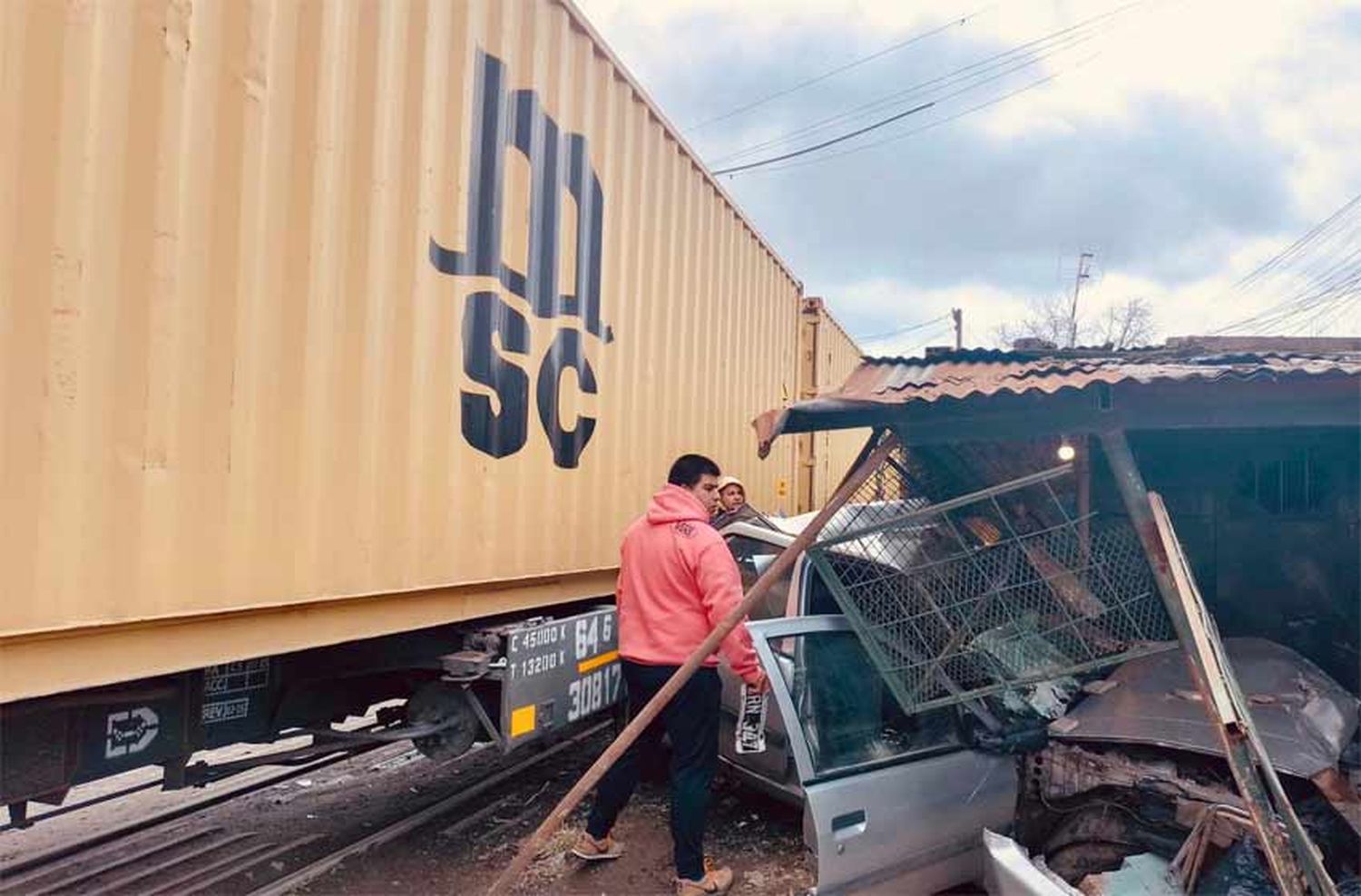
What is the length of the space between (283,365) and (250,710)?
1.39m

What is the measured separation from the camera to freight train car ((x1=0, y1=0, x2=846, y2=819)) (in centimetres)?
223

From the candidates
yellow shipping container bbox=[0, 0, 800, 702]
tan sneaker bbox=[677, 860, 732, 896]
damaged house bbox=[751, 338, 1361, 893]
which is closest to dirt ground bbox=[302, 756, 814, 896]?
tan sneaker bbox=[677, 860, 732, 896]

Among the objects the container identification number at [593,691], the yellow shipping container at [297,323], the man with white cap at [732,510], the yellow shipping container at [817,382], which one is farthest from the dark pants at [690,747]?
the yellow shipping container at [817,382]

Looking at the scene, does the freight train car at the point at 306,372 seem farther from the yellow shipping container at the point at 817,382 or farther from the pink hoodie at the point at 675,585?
the yellow shipping container at the point at 817,382

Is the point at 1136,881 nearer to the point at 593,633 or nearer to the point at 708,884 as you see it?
the point at 708,884

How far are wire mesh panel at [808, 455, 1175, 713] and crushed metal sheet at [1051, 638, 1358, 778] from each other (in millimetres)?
181

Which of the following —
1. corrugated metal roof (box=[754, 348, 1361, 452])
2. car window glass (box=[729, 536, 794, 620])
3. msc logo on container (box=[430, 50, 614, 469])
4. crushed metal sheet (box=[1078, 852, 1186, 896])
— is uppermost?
msc logo on container (box=[430, 50, 614, 469])

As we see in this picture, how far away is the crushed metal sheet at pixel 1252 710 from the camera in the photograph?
297 centimetres

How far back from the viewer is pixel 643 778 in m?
5.14

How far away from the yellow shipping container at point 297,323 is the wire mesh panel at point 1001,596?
1585 mm

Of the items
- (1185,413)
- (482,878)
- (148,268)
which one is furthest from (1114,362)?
(482,878)

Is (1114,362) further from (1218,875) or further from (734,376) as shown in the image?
(734,376)

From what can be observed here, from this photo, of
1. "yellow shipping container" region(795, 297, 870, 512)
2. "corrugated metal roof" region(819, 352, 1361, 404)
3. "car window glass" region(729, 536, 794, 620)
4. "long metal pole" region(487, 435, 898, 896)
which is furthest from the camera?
"yellow shipping container" region(795, 297, 870, 512)

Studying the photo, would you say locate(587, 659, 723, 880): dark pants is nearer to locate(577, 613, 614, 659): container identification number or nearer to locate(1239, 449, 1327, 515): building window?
locate(577, 613, 614, 659): container identification number
